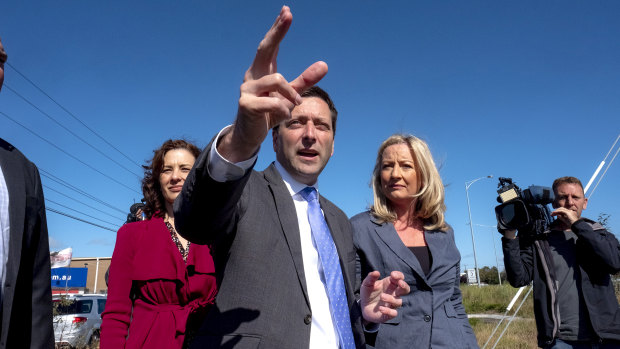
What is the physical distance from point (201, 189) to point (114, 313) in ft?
4.56

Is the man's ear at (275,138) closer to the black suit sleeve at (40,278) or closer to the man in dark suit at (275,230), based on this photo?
the man in dark suit at (275,230)

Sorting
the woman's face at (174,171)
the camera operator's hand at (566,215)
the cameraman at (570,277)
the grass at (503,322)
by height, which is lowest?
the grass at (503,322)

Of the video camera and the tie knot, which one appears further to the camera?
the video camera

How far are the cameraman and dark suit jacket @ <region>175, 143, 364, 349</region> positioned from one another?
2.55 metres

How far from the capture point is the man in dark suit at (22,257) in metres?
1.44

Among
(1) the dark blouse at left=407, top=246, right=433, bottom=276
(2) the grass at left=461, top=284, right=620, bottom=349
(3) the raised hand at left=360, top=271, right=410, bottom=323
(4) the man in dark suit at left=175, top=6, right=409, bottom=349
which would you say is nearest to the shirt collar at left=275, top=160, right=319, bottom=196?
(4) the man in dark suit at left=175, top=6, right=409, bottom=349

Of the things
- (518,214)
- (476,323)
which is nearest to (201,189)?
(518,214)

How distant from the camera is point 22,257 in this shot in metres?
1.53

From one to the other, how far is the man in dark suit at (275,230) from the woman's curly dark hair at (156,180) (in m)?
0.85

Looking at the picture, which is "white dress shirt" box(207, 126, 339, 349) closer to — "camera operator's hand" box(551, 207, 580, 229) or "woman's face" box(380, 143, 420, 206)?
"woman's face" box(380, 143, 420, 206)

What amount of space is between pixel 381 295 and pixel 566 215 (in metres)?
2.69

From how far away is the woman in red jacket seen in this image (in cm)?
213

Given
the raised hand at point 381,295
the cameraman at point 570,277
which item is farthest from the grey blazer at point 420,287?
the cameraman at point 570,277

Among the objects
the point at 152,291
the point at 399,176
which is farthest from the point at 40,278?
the point at 399,176
